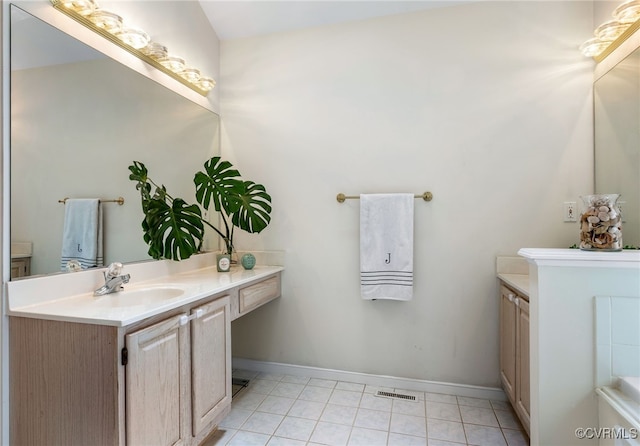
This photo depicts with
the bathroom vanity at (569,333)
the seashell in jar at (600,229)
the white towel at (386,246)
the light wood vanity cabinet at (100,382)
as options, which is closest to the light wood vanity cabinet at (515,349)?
the bathroom vanity at (569,333)

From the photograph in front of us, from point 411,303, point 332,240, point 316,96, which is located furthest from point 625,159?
point 316,96

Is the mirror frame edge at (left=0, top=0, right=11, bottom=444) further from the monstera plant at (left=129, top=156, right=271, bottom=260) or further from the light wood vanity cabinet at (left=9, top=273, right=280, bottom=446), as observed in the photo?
the monstera plant at (left=129, top=156, right=271, bottom=260)

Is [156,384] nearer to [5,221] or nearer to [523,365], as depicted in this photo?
[5,221]

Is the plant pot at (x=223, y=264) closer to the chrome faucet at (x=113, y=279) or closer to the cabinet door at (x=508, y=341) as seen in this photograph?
the chrome faucet at (x=113, y=279)

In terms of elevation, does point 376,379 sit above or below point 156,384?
below

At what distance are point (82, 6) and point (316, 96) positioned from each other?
4.58 ft

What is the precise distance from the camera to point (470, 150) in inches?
82.0

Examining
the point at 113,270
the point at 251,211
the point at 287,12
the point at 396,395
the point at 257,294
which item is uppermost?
the point at 287,12

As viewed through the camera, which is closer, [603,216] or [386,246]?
[603,216]

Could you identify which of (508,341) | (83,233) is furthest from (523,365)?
(83,233)

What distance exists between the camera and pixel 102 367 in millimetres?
1099

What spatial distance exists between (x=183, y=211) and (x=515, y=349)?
2.00m

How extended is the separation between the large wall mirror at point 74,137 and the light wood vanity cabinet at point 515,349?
6.79ft

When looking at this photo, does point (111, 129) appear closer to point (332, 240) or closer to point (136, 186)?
point (136, 186)
